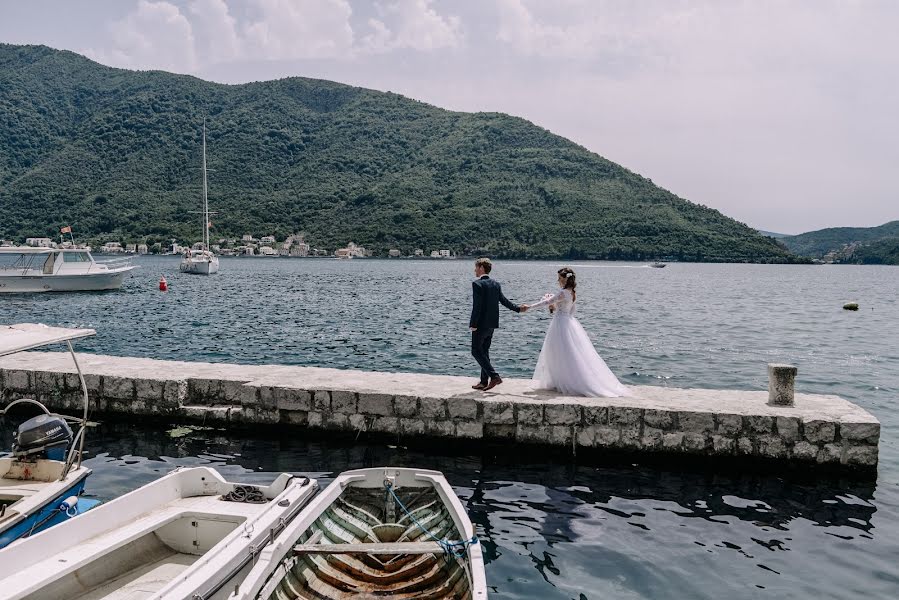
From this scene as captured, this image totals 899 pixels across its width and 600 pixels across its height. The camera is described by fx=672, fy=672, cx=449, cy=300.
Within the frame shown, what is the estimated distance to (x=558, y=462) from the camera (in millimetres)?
9820

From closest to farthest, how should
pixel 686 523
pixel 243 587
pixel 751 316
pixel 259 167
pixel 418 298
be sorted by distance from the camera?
1. pixel 243 587
2. pixel 686 523
3. pixel 751 316
4. pixel 418 298
5. pixel 259 167

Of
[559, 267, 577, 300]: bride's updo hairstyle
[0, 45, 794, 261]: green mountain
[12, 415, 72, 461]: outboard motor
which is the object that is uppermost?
[0, 45, 794, 261]: green mountain

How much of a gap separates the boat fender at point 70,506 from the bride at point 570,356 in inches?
256

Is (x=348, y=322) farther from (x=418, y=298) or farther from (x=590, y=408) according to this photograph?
(x=590, y=408)

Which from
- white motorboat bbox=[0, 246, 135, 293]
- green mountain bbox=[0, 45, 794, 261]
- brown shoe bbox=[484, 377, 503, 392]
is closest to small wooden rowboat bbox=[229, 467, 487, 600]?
brown shoe bbox=[484, 377, 503, 392]

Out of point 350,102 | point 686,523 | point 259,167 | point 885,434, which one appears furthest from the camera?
point 350,102

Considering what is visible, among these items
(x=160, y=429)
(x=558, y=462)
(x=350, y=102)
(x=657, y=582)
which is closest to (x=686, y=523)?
(x=657, y=582)

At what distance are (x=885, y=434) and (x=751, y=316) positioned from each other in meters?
30.4

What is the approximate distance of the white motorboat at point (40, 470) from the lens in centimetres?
661

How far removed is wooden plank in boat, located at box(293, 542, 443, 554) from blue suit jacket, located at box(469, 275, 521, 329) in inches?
195

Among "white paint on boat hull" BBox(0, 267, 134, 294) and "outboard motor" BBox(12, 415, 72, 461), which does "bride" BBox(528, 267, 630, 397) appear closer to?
"outboard motor" BBox(12, 415, 72, 461)

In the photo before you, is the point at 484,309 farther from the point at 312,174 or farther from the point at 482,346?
the point at 312,174

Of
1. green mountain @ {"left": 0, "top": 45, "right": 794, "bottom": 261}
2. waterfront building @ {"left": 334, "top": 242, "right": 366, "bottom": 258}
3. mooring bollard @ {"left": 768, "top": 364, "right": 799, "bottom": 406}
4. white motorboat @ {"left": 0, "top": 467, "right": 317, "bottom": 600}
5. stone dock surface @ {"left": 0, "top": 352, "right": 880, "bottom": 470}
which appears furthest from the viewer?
waterfront building @ {"left": 334, "top": 242, "right": 366, "bottom": 258}

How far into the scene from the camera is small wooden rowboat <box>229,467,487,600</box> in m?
5.41
